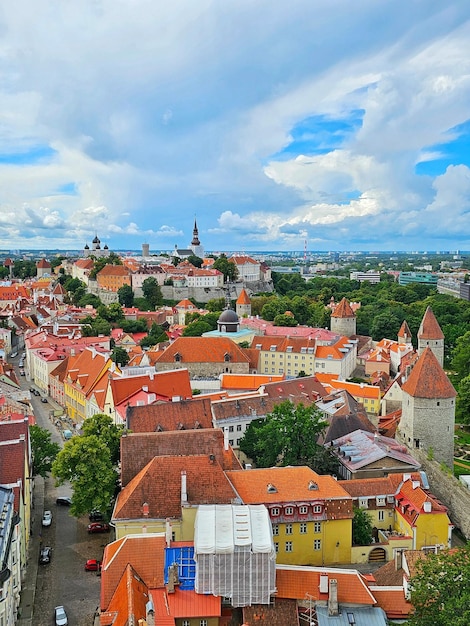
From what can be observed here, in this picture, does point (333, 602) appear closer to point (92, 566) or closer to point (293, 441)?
point (92, 566)

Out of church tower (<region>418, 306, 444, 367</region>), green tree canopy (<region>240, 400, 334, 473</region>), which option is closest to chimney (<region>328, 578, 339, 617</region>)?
green tree canopy (<region>240, 400, 334, 473</region>)

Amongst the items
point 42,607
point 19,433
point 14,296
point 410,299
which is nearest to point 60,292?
point 14,296

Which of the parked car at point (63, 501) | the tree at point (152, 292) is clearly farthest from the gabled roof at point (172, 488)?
the tree at point (152, 292)

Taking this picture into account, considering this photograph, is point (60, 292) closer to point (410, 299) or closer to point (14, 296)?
→ point (14, 296)

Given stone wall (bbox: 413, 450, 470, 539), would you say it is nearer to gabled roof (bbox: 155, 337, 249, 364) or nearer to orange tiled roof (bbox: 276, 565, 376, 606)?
orange tiled roof (bbox: 276, 565, 376, 606)

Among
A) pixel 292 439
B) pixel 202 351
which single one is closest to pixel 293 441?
pixel 292 439
